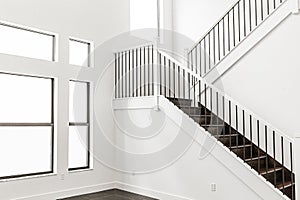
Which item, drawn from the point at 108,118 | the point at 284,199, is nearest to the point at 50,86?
the point at 108,118

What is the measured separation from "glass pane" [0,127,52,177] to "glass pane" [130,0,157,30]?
357cm

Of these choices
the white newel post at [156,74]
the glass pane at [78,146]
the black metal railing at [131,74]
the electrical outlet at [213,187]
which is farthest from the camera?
the black metal railing at [131,74]

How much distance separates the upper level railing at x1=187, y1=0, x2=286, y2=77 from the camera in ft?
18.2

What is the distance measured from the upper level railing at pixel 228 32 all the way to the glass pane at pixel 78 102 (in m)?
2.67

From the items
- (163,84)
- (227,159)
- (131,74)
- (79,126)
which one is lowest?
(227,159)

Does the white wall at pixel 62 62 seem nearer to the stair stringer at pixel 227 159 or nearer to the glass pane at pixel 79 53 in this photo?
the glass pane at pixel 79 53

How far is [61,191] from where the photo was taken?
17.1 feet

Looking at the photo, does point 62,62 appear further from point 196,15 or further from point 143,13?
point 196,15

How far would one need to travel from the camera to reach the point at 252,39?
516 centimetres

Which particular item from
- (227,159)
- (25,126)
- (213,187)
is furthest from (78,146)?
(227,159)

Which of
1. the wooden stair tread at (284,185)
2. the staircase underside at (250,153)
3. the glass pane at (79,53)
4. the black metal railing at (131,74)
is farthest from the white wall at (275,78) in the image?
the glass pane at (79,53)

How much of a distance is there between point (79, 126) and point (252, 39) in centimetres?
378

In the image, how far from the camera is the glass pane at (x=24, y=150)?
15.6 ft

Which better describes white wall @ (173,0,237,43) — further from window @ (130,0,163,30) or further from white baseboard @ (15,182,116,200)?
white baseboard @ (15,182,116,200)
